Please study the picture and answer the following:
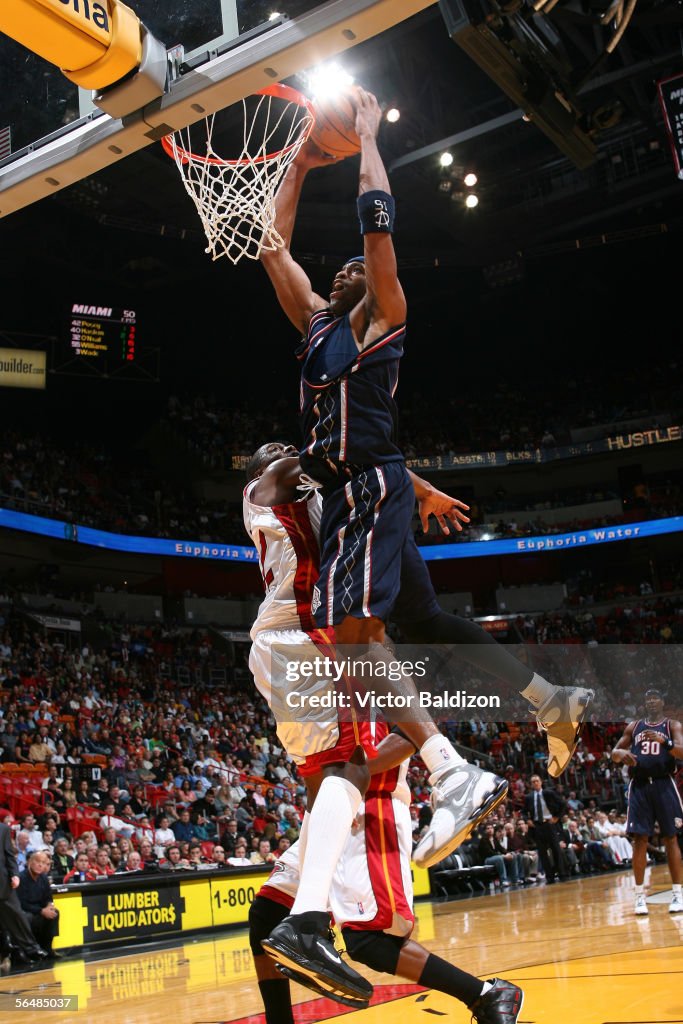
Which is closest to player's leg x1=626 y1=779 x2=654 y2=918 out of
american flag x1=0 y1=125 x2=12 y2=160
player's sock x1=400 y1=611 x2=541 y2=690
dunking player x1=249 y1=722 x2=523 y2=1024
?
dunking player x1=249 y1=722 x2=523 y2=1024

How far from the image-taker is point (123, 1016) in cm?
520

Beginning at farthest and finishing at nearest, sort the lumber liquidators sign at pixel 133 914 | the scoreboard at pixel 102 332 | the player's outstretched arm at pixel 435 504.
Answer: the scoreboard at pixel 102 332 → the lumber liquidators sign at pixel 133 914 → the player's outstretched arm at pixel 435 504

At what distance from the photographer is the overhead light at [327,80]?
11.8 ft

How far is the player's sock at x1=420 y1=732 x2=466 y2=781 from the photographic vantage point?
3352 mm

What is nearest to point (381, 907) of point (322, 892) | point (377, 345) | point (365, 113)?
point (322, 892)

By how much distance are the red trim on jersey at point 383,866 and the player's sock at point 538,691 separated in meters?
0.76

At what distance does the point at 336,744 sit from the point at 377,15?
8.95 ft

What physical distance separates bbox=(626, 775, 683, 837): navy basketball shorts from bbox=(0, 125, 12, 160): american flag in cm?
706

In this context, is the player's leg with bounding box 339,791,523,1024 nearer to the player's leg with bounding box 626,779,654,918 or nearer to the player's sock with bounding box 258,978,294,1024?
the player's sock with bounding box 258,978,294,1024

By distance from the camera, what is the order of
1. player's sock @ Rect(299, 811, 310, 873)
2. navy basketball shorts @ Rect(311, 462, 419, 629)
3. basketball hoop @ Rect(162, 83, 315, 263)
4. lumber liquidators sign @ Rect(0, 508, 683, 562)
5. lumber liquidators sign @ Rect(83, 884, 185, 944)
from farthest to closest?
lumber liquidators sign @ Rect(0, 508, 683, 562)
lumber liquidators sign @ Rect(83, 884, 185, 944)
basketball hoop @ Rect(162, 83, 315, 263)
player's sock @ Rect(299, 811, 310, 873)
navy basketball shorts @ Rect(311, 462, 419, 629)

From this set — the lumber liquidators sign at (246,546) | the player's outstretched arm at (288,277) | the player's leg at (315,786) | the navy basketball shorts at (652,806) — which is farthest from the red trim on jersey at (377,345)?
the lumber liquidators sign at (246,546)

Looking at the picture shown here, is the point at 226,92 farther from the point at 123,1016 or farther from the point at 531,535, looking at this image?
the point at 531,535

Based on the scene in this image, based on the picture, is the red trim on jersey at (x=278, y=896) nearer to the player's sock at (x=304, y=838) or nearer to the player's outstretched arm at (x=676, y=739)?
the player's sock at (x=304, y=838)

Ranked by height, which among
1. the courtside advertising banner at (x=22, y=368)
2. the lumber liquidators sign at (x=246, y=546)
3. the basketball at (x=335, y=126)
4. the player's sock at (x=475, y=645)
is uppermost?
the courtside advertising banner at (x=22, y=368)
